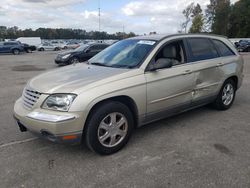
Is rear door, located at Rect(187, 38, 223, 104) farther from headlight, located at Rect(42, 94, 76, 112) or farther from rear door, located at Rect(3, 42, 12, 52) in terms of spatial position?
rear door, located at Rect(3, 42, 12, 52)

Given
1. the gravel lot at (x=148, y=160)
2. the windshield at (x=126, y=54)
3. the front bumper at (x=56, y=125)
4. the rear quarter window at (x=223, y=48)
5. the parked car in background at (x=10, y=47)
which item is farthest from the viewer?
the parked car in background at (x=10, y=47)

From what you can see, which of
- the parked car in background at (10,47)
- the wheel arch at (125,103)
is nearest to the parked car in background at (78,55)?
the wheel arch at (125,103)

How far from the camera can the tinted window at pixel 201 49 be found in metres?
4.76

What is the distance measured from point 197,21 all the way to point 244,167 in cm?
6944

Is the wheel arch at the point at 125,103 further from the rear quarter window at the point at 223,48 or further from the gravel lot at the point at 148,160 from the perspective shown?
the rear quarter window at the point at 223,48

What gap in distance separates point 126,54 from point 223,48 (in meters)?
2.31

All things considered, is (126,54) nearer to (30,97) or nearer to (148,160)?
(30,97)

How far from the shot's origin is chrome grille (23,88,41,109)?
3451mm

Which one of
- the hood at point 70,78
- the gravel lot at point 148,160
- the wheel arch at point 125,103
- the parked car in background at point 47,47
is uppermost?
the hood at point 70,78

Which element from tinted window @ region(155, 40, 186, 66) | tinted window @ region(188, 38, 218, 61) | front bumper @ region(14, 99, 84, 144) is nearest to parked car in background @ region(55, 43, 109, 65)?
tinted window @ region(188, 38, 218, 61)

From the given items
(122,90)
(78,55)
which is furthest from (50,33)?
(122,90)

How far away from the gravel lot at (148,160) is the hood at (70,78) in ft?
3.14

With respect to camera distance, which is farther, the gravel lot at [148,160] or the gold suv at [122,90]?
the gold suv at [122,90]

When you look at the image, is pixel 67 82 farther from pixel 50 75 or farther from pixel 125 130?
pixel 125 130
